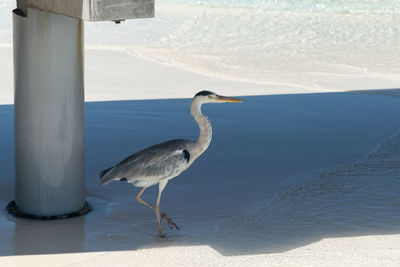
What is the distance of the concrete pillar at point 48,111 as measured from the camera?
22.5 ft

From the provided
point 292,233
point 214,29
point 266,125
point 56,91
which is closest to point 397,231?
point 292,233

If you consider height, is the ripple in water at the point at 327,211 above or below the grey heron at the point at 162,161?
below

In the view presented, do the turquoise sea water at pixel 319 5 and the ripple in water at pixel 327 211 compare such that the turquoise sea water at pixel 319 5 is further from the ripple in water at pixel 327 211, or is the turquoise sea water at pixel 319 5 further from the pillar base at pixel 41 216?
the pillar base at pixel 41 216

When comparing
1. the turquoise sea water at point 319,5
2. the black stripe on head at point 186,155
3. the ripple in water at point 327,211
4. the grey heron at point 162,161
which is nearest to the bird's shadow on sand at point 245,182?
the ripple in water at point 327,211

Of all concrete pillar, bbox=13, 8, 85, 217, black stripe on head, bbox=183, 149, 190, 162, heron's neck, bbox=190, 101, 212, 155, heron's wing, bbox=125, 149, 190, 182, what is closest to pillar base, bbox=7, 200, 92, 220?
concrete pillar, bbox=13, 8, 85, 217

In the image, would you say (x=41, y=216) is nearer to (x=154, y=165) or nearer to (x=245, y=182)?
(x=154, y=165)

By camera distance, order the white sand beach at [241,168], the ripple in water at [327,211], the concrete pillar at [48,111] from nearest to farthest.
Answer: the white sand beach at [241,168]
the concrete pillar at [48,111]
the ripple in water at [327,211]

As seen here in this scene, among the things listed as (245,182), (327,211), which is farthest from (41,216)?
(327,211)

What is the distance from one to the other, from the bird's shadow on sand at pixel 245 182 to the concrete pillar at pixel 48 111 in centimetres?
30

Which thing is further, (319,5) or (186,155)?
(319,5)

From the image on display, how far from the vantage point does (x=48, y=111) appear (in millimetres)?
6949

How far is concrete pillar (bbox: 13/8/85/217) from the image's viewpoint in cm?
686

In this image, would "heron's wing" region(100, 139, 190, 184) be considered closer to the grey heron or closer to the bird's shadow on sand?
the grey heron

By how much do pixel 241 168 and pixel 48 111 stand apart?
329cm
